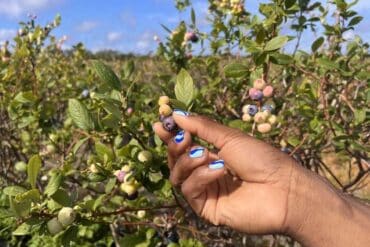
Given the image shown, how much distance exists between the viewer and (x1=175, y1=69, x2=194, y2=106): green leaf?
1391mm

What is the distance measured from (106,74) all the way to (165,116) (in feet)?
0.93

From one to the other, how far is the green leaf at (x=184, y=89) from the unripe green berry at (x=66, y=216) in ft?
1.25

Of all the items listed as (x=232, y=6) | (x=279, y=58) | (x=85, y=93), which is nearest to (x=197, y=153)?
(x=279, y=58)

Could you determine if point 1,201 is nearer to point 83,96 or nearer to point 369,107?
point 83,96

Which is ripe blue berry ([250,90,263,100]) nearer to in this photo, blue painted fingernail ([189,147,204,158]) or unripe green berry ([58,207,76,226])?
blue painted fingernail ([189,147,204,158])

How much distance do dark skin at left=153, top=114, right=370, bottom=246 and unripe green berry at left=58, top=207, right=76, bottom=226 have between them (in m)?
0.27

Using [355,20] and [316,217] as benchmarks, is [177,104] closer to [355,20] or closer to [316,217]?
[316,217]

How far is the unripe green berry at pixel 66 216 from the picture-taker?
4.45ft

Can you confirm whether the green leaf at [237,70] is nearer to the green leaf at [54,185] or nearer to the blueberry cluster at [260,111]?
the blueberry cluster at [260,111]

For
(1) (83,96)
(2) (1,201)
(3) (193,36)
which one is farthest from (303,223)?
(2) (1,201)

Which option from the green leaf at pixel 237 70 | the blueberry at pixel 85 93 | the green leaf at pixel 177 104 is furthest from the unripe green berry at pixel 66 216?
the blueberry at pixel 85 93

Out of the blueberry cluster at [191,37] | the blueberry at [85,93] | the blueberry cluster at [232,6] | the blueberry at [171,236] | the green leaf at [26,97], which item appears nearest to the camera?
the blueberry at [171,236]

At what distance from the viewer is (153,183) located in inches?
66.9

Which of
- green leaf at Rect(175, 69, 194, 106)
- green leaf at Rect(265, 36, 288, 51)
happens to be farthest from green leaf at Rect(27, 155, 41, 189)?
green leaf at Rect(265, 36, 288, 51)
